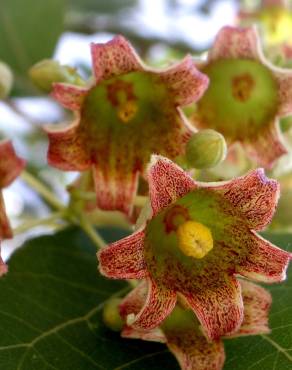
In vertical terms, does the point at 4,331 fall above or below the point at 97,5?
above

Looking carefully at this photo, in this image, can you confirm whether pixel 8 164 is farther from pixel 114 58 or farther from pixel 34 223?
pixel 114 58

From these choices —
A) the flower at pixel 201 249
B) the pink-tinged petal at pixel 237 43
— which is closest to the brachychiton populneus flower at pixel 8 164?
the flower at pixel 201 249

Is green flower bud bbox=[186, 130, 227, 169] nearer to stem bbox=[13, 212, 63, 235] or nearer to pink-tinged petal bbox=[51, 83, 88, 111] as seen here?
pink-tinged petal bbox=[51, 83, 88, 111]

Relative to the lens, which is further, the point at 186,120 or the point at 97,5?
the point at 97,5

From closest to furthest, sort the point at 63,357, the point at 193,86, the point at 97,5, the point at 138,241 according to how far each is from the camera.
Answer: the point at 138,241, the point at 63,357, the point at 193,86, the point at 97,5

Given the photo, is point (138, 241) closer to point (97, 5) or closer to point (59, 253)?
point (59, 253)

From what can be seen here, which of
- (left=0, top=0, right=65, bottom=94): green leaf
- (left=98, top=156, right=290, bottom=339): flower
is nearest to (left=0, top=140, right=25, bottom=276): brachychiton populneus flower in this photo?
(left=98, top=156, right=290, bottom=339): flower

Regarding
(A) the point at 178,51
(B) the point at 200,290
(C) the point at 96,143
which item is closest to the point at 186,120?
(C) the point at 96,143
